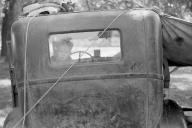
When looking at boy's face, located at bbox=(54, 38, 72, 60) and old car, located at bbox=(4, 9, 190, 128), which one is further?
boy's face, located at bbox=(54, 38, 72, 60)

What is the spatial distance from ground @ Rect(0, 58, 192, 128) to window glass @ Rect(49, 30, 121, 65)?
3.36 metres

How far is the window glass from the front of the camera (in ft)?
12.3

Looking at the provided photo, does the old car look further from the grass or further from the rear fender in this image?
the grass

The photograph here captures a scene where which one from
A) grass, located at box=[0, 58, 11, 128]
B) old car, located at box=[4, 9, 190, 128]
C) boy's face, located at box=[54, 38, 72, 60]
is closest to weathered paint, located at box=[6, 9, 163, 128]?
old car, located at box=[4, 9, 190, 128]

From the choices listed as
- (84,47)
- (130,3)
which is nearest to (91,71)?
(84,47)

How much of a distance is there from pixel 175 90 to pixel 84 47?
26.1ft

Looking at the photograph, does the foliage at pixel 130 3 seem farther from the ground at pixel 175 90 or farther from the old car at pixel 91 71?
the old car at pixel 91 71

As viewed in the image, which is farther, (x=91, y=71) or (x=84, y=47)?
(x=84, y=47)

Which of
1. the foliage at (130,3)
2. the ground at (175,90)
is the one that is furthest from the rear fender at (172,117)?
the ground at (175,90)

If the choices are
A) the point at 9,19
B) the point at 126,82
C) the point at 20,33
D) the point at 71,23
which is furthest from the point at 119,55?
the point at 9,19

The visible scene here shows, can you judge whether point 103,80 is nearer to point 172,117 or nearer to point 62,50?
point 62,50

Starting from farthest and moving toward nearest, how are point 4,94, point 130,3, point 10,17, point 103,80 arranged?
point 10,17 → point 4,94 → point 130,3 → point 103,80

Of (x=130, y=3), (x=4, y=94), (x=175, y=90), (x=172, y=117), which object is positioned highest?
(x=130, y=3)

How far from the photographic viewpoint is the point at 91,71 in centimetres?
369
